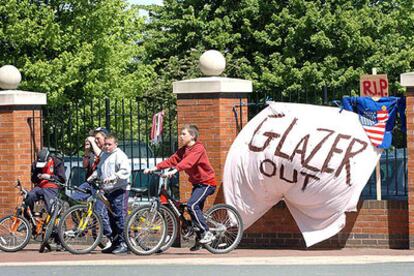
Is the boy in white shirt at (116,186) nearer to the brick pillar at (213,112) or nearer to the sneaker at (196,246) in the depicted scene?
the sneaker at (196,246)

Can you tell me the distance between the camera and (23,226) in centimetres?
1655

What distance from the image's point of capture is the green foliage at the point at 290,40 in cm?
4341

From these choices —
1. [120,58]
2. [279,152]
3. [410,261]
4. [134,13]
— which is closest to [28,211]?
[279,152]

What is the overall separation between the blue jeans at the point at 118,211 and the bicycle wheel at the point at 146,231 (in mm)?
380

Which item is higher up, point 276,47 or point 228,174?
point 276,47

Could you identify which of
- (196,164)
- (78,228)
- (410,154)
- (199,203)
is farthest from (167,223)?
(410,154)

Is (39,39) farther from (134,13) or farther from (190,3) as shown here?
(190,3)

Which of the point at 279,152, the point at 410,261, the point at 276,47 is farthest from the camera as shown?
the point at 276,47

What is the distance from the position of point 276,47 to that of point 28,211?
30.0 meters

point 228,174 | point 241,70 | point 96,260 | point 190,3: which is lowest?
point 96,260

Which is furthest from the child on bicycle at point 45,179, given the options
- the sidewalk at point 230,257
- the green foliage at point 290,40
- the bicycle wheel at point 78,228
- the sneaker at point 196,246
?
the green foliage at point 290,40

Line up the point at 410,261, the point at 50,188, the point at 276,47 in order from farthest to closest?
the point at 276,47 < the point at 50,188 < the point at 410,261

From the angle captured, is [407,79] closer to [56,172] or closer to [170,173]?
[170,173]

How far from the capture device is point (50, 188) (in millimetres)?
16766
